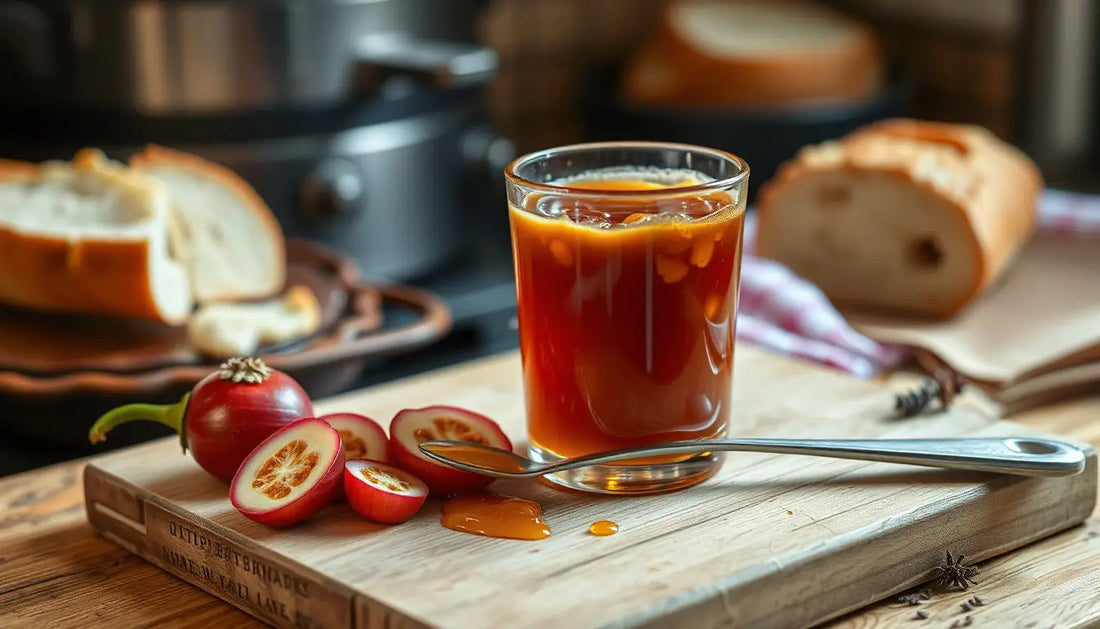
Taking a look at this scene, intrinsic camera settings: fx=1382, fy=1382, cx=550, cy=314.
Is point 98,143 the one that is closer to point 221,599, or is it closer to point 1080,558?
point 221,599

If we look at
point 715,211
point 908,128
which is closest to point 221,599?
point 715,211

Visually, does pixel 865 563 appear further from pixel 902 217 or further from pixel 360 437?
pixel 902 217

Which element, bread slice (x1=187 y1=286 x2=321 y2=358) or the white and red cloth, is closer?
bread slice (x1=187 y1=286 x2=321 y2=358)

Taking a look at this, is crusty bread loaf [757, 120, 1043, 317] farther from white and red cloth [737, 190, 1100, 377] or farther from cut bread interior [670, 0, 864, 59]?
cut bread interior [670, 0, 864, 59]

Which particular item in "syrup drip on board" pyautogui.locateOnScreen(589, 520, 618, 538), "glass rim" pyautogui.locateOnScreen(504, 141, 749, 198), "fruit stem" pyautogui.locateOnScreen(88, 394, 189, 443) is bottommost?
"syrup drip on board" pyautogui.locateOnScreen(589, 520, 618, 538)

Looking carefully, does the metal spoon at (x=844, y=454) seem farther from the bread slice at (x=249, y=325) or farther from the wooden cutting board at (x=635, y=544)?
the bread slice at (x=249, y=325)

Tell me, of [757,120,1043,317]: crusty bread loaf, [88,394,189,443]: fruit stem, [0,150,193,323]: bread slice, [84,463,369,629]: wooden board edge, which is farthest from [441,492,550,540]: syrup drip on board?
[757,120,1043,317]: crusty bread loaf

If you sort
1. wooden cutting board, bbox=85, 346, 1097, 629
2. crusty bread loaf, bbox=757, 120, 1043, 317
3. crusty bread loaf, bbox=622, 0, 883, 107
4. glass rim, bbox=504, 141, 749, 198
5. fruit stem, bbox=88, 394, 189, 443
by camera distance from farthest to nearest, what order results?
1. crusty bread loaf, bbox=622, 0, 883, 107
2. crusty bread loaf, bbox=757, 120, 1043, 317
3. fruit stem, bbox=88, 394, 189, 443
4. glass rim, bbox=504, 141, 749, 198
5. wooden cutting board, bbox=85, 346, 1097, 629
